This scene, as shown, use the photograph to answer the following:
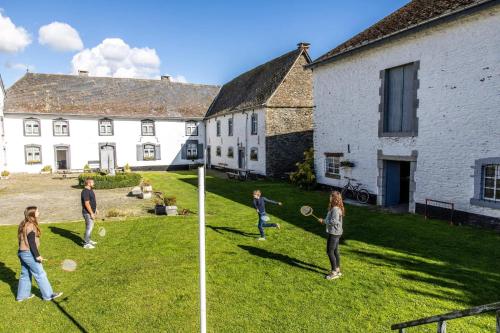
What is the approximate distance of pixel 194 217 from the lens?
582 inches

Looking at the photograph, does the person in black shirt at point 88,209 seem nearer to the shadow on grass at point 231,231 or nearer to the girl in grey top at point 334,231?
the shadow on grass at point 231,231

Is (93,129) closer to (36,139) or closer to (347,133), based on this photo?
(36,139)

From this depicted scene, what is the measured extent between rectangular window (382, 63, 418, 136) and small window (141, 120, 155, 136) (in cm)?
2710

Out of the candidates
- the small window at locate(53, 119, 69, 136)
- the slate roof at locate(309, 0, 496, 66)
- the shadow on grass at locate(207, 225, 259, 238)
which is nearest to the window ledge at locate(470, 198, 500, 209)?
the slate roof at locate(309, 0, 496, 66)

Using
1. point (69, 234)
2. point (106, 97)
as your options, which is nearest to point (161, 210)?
point (69, 234)

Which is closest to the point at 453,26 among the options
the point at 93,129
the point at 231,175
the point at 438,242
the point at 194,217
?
the point at 438,242

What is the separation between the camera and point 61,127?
33406mm

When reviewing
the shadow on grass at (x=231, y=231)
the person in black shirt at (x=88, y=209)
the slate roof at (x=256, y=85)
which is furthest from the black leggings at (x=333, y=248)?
the slate roof at (x=256, y=85)

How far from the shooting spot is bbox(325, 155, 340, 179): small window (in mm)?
19641

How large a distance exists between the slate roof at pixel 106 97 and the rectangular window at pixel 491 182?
31.0 meters

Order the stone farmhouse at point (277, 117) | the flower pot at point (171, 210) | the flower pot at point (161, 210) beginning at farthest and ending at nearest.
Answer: the stone farmhouse at point (277, 117) < the flower pot at point (161, 210) < the flower pot at point (171, 210)

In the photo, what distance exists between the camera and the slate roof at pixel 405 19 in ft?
42.3

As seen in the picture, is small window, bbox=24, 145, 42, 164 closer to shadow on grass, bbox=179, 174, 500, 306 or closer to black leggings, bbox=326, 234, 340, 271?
shadow on grass, bbox=179, 174, 500, 306

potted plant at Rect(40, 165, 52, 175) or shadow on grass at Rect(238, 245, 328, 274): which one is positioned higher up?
potted plant at Rect(40, 165, 52, 175)
